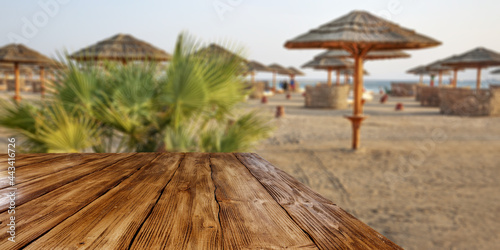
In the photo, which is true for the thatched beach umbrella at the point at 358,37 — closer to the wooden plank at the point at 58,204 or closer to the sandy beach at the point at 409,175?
the sandy beach at the point at 409,175

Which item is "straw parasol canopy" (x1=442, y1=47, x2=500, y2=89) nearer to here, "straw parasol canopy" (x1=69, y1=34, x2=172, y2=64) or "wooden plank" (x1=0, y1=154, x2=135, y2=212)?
"straw parasol canopy" (x1=69, y1=34, x2=172, y2=64)

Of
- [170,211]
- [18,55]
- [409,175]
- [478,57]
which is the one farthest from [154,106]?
[478,57]

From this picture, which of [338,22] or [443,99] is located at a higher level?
[338,22]

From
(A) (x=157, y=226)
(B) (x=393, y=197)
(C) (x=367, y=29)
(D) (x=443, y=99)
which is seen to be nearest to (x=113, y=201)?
(A) (x=157, y=226)

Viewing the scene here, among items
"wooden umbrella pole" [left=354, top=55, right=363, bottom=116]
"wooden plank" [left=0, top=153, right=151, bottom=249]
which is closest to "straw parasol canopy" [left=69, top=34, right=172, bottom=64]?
"wooden umbrella pole" [left=354, top=55, right=363, bottom=116]

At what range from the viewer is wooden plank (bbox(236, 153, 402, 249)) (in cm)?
80

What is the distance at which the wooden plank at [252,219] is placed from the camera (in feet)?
2.62

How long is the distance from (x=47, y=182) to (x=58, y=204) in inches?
12.1

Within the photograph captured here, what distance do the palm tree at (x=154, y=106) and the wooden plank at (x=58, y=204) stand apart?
202cm

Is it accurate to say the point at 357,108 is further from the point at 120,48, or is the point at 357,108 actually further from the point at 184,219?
the point at 184,219

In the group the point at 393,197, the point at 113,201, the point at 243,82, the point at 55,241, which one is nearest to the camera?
the point at 55,241

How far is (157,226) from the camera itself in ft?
2.89

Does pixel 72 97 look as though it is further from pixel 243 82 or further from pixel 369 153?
pixel 369 153

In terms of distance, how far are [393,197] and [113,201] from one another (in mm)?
4075
